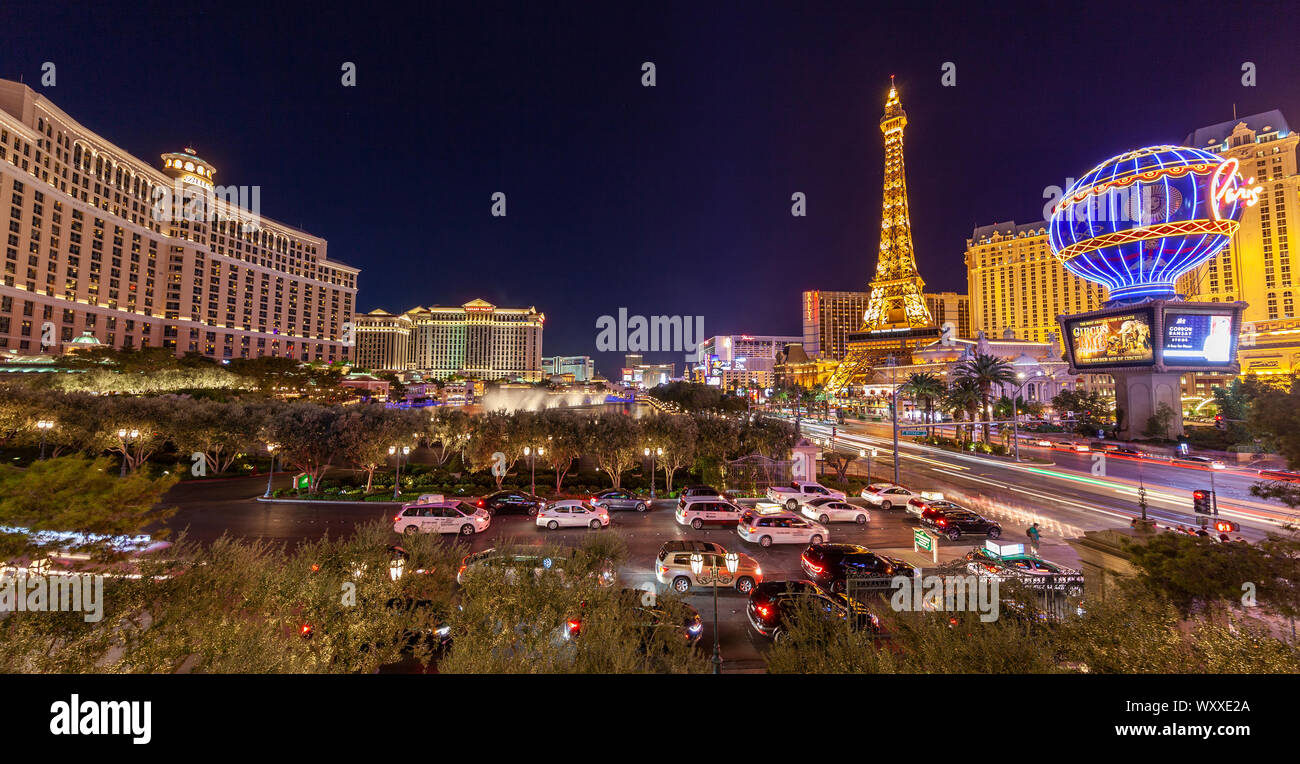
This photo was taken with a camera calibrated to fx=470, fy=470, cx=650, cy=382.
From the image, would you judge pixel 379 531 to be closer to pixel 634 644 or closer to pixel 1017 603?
pixel 634 644

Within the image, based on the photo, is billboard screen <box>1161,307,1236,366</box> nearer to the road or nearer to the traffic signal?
the road

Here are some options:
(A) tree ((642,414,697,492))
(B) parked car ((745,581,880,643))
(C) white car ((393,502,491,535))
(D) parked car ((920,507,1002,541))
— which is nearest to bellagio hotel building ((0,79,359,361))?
(C) white car ((393,502,491,535))

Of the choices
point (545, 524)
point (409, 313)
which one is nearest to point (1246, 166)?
point (545, 524)

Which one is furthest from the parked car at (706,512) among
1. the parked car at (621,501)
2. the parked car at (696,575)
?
the parked car at (696,575)

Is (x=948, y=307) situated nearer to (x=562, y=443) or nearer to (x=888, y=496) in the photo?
(x=888, y=496)

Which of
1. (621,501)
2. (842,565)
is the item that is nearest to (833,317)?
(621,501)
